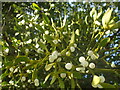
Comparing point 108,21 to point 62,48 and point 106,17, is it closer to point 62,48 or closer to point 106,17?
point 106,17

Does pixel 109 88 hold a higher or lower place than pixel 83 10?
lower

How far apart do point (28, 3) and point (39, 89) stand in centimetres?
61

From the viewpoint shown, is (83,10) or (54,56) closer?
(54,56)

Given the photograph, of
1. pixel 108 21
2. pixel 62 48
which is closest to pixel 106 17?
pixel 108 21

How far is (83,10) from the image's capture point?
1404 millimetres

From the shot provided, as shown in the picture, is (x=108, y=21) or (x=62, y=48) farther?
(x=62, y=48)

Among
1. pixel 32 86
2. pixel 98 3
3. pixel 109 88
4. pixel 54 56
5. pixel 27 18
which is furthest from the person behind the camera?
pixel 98 3

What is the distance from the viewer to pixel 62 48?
0.82 metres

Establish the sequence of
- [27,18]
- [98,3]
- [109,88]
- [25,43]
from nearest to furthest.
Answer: [109,88] → [25,43] → [27,18] → [98,3]

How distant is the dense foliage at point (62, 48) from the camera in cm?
70

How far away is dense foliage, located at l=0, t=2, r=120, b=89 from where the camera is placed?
0.70 m

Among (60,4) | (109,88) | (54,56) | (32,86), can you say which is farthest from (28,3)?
(109,88)

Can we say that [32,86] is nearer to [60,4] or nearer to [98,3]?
[60,4]

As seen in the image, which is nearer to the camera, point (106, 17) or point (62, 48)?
point (106, 17)
